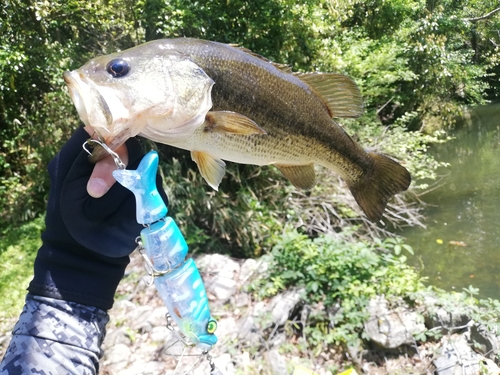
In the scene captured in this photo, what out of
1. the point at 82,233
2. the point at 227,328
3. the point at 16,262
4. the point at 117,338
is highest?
the point at 82,233

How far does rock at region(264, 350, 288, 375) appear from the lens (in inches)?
121

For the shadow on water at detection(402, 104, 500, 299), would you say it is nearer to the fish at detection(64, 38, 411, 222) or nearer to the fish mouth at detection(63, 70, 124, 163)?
the fish at detection(64, 38, 411, 222)

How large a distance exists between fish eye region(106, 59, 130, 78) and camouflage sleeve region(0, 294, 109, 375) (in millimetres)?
956

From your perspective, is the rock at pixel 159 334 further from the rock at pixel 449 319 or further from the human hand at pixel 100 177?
the human hand at pixel 100 177

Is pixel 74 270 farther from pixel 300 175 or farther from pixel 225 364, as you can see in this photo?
pixel 225 364

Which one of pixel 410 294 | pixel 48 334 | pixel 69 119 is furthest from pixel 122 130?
pixel 69 119

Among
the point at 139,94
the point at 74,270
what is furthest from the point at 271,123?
the point at 74,270

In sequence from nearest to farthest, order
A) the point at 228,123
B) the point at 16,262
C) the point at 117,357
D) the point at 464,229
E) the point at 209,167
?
the point at 228,123, the point at 209,167, the point at 117,357, the point at 16,262, the point at 464,229

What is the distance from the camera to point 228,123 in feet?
4.14

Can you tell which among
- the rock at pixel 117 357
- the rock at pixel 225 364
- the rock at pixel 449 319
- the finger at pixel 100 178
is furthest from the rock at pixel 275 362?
the finger at pixel 100 178

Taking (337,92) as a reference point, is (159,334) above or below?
below

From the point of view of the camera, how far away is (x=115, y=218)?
1.57m

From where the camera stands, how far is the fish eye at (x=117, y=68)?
3.73 ft

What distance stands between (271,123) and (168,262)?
0.64m
